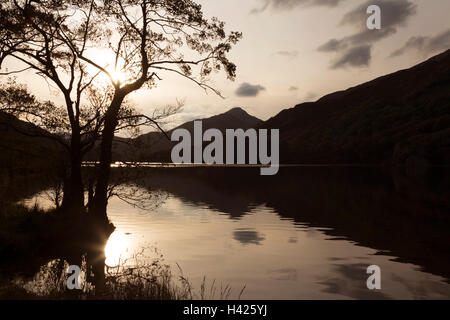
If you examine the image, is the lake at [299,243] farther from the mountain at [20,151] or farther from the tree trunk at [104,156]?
the mountain at [20,151]

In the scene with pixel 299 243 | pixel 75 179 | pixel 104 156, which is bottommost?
pixel 299 243

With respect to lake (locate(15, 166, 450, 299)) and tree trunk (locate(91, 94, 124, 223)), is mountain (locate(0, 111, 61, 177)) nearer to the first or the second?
tree trunk (locate(91, 94, 124, 223))

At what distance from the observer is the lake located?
74.5 ft

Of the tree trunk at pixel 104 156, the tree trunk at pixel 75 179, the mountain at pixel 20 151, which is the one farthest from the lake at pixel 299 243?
the mountain at pixel 20 151

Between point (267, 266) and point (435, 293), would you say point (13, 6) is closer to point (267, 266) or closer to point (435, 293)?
point (267, 266)

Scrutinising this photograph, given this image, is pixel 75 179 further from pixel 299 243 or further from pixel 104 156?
pixel 299 243

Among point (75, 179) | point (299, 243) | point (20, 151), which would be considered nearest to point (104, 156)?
point (75, 179)

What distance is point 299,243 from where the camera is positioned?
34.6 meters

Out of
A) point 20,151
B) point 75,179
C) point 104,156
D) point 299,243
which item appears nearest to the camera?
point 20,151

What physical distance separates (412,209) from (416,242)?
21.8m

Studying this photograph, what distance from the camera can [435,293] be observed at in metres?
20.9

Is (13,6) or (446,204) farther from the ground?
(13,6)
